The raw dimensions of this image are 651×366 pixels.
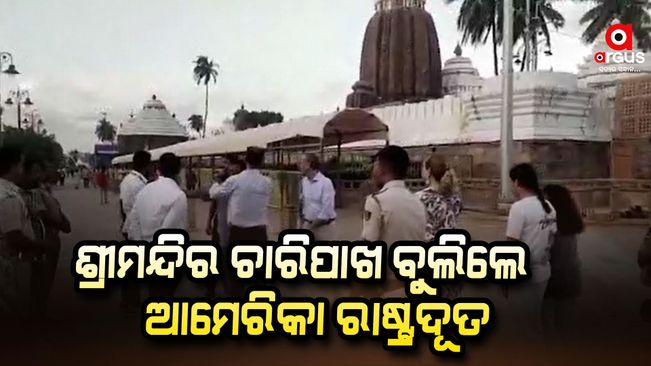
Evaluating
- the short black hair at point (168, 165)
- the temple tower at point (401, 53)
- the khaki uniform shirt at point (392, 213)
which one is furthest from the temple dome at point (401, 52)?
the khaki uniform shirt at point (392, 213)

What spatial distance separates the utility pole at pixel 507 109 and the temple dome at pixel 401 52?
417 mm

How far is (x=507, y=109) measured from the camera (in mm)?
3729

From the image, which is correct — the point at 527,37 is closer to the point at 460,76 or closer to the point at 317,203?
the point at 460,76

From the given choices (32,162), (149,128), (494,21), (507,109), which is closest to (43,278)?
(32,162)

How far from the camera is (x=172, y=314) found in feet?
10.4

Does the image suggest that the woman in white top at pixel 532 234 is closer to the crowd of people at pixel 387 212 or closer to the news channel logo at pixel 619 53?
the crowd of people at pixel 387 212

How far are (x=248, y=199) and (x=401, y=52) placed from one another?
1.50 meters

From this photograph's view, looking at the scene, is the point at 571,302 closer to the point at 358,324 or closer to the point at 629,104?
the point at 358,324

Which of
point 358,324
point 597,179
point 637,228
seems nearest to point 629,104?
point 597,179

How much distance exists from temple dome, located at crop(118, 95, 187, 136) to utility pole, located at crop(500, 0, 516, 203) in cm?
202

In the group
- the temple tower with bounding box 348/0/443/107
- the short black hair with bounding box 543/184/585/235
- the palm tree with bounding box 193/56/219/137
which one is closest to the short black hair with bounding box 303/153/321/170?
the temple tower with bounding box 348/0/443/107

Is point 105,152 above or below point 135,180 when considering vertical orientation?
above

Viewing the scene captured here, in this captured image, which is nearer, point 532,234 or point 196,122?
point 532,234

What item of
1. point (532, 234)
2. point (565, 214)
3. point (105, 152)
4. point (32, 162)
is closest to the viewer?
point (532, 234)
